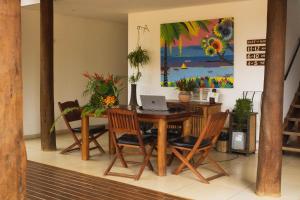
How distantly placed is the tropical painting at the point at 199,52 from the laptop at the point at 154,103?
2019 millimetres

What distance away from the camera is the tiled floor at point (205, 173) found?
13.6 feet

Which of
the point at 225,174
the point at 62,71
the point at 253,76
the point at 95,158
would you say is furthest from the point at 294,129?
the point at 62,71

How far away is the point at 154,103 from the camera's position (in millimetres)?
5301

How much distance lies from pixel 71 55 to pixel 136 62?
1662 millimetres

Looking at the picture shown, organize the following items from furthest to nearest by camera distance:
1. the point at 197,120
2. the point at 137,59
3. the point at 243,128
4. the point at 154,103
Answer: the point at 137,59 → the point at 197,120 → the point at 243,128 → the point at 154,103

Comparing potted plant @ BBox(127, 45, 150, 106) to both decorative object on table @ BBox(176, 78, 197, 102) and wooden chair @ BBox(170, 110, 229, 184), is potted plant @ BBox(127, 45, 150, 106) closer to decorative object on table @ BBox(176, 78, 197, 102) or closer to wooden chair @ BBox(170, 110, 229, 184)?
decorative object on table @ BBox(176, 78, 197, 102)

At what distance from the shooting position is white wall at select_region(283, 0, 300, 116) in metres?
6.79

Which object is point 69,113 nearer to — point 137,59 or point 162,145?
point 162,145

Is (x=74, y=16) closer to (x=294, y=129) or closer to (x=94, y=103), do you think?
(x=94, y=103)

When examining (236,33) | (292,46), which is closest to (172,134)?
(236,33)

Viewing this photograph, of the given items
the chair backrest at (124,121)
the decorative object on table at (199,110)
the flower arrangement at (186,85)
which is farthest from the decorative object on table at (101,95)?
the flower arrangement at (186,85)

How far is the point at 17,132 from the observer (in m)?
1.79

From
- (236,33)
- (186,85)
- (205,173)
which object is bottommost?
(205,173)

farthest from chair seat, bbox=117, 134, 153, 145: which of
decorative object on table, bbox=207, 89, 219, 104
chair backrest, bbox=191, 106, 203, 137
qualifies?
decorative object on table, bbox=207, 89, 219, 104
